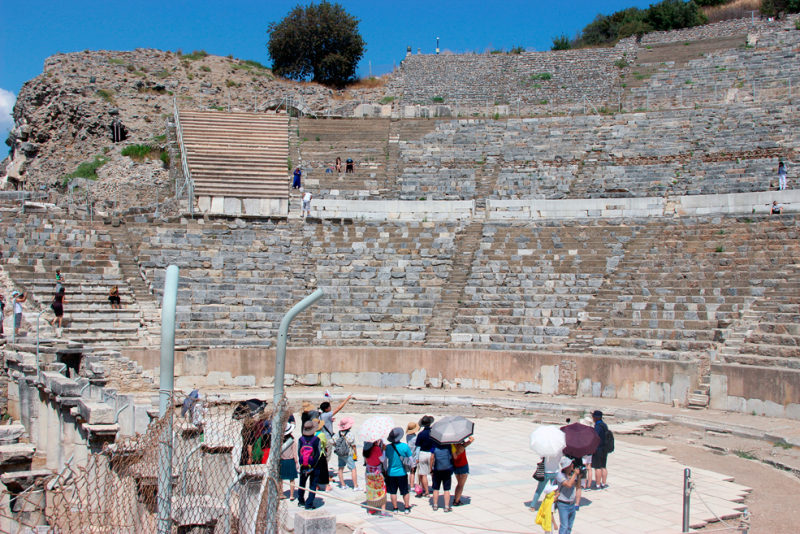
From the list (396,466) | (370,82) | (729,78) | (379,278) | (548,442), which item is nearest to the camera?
(548,442)

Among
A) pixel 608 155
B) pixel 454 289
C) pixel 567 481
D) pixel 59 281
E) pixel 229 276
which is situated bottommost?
pixel 567 481

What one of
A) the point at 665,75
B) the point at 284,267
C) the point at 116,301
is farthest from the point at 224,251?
the point at 665,75

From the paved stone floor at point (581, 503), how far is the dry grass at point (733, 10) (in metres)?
35.6

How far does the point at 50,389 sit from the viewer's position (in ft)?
33.9

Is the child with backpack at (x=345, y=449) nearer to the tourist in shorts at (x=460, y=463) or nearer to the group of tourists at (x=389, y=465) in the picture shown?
the group of tourists at (x=389, y=465)

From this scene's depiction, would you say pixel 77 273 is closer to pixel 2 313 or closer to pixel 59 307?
pixel 59 307

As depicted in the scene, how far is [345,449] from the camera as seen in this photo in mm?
9297

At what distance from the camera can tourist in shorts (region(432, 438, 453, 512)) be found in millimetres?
8195

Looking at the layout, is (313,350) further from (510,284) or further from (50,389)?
(50,389)

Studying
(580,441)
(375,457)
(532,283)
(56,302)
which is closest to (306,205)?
(532,283)

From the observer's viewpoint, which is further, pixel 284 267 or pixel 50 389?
pixel 284 267

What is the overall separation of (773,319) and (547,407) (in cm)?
524

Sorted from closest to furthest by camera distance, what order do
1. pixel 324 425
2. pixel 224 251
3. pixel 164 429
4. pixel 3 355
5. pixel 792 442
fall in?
pixel 164 429, pixel 324 425, pixel 792 442, pixel 3 355, pixel 224 251

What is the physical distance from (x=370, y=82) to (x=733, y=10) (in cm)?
2130
